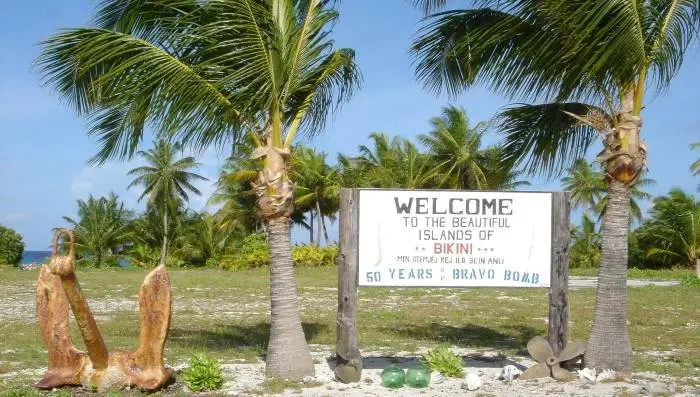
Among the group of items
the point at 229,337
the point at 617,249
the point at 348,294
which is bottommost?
the point at 229,337

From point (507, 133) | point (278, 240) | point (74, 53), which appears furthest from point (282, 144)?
point (507, 133)

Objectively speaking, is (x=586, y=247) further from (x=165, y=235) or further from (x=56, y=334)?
(x=56, y=334)

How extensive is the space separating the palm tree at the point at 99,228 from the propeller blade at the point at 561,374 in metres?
35.2

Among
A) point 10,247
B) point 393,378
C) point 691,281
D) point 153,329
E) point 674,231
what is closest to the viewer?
point 153,329

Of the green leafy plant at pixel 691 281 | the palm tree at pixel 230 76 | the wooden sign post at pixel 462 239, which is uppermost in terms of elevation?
the palm tree at pixel 230 76

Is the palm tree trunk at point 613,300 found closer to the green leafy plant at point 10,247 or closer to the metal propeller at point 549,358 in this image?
the metal propeller at point 549,358

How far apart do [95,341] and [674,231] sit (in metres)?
33.7

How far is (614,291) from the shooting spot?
862 centimetres

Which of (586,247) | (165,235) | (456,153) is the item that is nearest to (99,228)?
(165,235)

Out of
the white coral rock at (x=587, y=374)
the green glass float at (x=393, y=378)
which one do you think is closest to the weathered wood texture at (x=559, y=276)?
the white coral rock at (x=587, y=374)

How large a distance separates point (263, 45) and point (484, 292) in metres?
15.6

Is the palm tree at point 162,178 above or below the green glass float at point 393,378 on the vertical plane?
above

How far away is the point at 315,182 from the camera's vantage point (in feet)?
138

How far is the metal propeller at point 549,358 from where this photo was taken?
8609 millimetres
